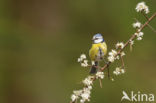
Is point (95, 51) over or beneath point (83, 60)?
over

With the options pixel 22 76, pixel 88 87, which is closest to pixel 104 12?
pixel 22 76

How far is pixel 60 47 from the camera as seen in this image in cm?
681

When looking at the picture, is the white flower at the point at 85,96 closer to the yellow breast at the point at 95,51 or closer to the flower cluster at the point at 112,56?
the flower cluster at the point at 112,56

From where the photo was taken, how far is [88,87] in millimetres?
1869

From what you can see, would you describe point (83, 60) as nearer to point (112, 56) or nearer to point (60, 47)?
point (112, 56)

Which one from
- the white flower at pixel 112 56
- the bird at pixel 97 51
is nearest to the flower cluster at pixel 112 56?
the white flower at pixel 112 56

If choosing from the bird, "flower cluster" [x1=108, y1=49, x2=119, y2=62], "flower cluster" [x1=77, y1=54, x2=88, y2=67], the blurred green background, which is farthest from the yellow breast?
the blurred green background

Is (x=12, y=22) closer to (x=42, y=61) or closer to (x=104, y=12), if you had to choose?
(x=42, y=61)

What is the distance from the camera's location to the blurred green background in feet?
19.8

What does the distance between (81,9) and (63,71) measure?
3.66 ft

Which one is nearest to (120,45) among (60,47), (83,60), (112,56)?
(112,56)

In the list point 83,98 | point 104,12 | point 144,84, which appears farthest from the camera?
point 104,12

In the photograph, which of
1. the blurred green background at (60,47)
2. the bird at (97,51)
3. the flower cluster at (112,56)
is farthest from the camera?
the blurred green background at (60,47)

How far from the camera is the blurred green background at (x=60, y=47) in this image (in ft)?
19.8
